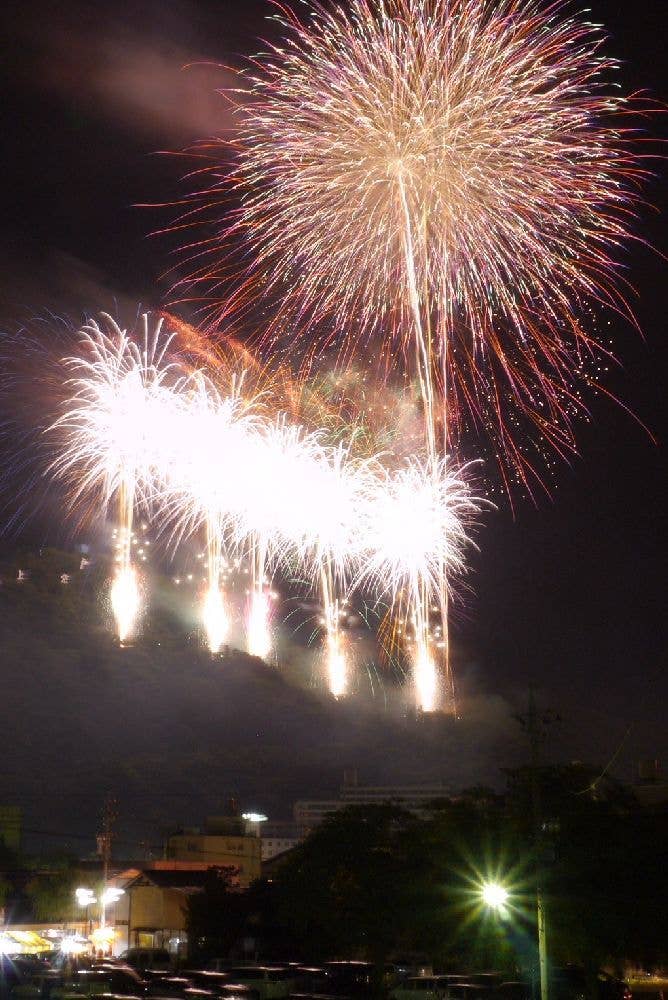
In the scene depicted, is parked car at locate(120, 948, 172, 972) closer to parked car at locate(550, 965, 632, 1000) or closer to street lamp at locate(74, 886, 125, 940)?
street lamp at locate(74, 886, 125, 940)

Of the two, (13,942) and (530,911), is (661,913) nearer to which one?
(530,911)

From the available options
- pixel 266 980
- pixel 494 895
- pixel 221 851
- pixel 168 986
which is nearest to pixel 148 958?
pixel 266 980

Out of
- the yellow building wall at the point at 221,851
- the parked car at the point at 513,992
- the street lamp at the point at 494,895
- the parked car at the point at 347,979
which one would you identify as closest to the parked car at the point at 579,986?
the parked car at the point at 513,992

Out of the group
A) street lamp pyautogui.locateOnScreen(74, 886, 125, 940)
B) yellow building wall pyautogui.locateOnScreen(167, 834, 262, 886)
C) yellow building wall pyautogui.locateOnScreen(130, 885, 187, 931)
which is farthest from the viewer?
yellow building wall pyautogui.locateOnScreen(167, 834, 262, 886)

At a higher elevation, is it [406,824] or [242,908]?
[406,824]

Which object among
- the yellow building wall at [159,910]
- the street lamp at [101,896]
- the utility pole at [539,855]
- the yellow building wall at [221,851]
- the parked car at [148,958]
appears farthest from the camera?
the yellow building wall at [221,851]

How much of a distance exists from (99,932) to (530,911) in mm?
24117

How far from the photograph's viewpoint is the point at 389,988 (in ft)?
91.5

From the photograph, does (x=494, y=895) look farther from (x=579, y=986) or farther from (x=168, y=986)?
(x=168, y=986)

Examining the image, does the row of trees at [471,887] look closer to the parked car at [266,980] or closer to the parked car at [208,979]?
the parked car at [266,980]

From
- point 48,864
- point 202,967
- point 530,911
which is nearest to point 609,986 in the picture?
point 530,911

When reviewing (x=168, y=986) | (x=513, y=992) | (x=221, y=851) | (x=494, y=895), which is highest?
(x=221, y=851)

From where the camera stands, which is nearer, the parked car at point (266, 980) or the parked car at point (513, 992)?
the parked car at point (513, 992)

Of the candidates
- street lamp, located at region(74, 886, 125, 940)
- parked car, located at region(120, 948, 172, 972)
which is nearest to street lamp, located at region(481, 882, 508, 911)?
parked car, located at region(120, 948, 172, 972)
